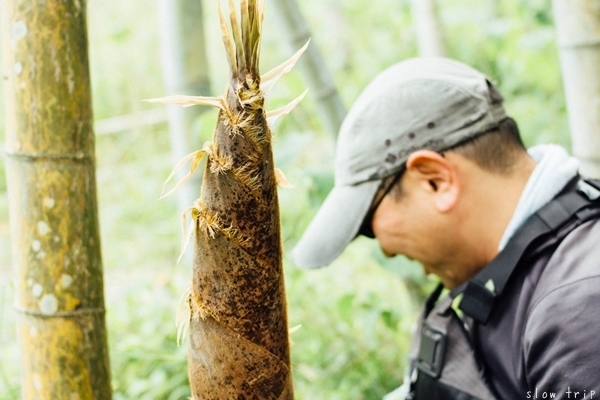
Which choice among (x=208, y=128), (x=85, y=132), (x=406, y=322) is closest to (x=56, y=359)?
(x=85, y=132)

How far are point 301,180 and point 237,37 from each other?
2.14 metres

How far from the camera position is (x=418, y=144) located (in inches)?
58.3

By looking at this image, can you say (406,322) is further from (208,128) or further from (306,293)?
(208,128)

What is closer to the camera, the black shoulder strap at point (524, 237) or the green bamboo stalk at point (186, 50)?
the black shoulder strap at point (524, 237)

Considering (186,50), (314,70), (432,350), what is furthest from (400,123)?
(186,50)

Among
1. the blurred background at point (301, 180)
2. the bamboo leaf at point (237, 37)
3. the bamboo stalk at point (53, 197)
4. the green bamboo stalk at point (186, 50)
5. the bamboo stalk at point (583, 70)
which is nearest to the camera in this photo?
the bamboo leaf at point (237, 37)

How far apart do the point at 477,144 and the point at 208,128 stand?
0.98 meters

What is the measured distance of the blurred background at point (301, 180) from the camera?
8.69ft

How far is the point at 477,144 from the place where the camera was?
148 cm

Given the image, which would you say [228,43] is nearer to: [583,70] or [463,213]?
[463,213]

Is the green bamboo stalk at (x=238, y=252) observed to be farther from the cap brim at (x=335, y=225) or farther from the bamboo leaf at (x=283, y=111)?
the cap brim at (x=335, y=225)

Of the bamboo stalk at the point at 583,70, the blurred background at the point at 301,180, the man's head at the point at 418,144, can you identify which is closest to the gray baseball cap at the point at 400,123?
the man's head at the point at 418,144

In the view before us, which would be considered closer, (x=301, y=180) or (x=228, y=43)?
(x=228, y=43)

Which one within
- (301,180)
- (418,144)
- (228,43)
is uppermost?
(228,43)
